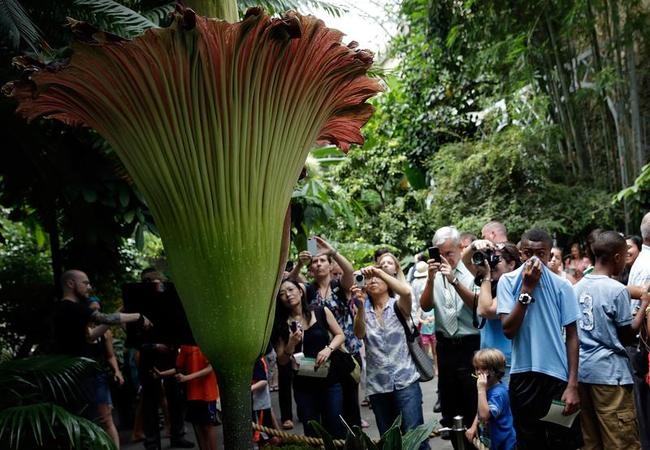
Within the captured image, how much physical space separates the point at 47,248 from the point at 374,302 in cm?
605

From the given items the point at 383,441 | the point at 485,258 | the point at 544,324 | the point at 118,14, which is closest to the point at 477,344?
the point at 485,258

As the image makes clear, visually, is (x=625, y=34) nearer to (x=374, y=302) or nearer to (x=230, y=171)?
(x=374, y=302)

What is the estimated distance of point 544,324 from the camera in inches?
129

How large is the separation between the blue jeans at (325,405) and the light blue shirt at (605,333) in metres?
1.46

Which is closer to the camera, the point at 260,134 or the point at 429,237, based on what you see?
the point at 260,134

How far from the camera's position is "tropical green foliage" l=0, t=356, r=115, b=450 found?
3.03 meters

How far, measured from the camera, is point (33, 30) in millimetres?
3693

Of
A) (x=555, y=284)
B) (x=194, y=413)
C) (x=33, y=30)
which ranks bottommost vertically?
(x=194, y=413)

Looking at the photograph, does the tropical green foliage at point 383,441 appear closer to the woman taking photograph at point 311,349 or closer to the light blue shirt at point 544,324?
the light blue shirt at point 544,324

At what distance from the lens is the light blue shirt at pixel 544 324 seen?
10.7 ft

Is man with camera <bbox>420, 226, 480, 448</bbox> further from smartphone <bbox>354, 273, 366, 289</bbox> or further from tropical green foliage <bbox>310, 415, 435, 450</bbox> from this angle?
tropical green foliage <bbox>310, 415, 435, 450</bbox>

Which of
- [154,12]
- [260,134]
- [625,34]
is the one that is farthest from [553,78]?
[260,134]

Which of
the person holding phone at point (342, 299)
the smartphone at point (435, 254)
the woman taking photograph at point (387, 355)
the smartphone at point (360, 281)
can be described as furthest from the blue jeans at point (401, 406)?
the smartphone at point (435, 254)

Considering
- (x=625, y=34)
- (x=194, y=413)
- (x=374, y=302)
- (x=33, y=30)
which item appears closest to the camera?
(x=33, y=30)
